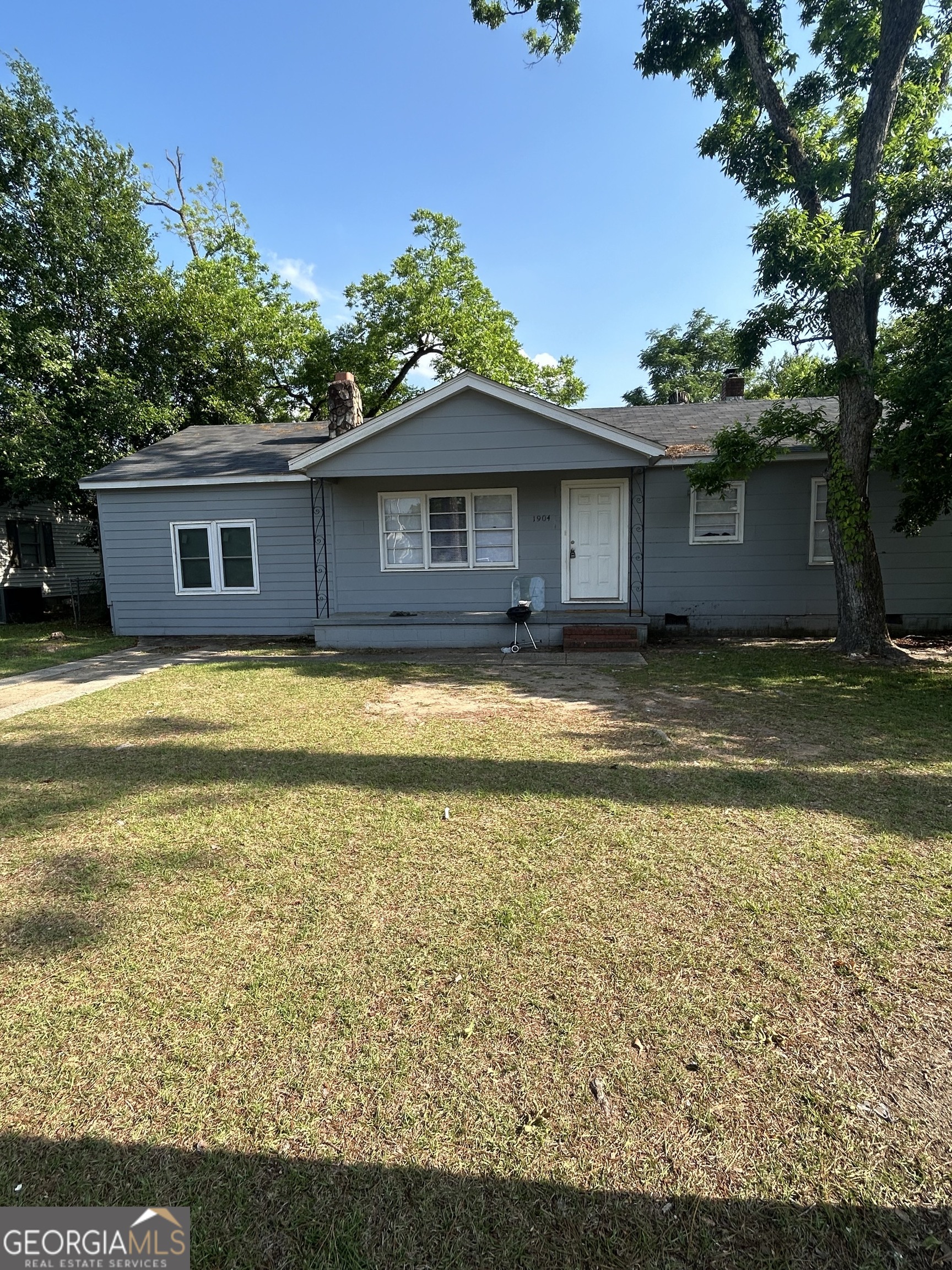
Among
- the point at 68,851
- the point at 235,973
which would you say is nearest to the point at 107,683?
the point at 68,851

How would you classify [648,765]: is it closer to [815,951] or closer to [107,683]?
[815,951]

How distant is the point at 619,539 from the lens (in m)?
11.0

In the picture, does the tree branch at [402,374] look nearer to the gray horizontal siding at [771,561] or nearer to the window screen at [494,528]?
the window screen at [494,528]

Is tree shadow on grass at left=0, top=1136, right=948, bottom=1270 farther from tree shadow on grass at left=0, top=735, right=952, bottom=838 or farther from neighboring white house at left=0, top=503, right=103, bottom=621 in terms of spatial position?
neighboring white house at left=0, top=503, right=103, bottom=621

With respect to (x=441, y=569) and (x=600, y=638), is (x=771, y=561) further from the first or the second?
(x=441, y=569)

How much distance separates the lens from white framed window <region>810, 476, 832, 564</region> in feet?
34.5

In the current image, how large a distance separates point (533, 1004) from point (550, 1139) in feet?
1.67

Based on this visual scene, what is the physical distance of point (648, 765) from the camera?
4598mm

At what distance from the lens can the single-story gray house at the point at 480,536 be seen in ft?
33.0

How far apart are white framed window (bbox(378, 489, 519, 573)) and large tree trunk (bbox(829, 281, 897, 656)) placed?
509 cm

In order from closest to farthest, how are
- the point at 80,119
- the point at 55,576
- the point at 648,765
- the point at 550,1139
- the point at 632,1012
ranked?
the point at 550,1139, the point at 632,1012, the point at 648,765, the point at 80,119, the point at 55,576

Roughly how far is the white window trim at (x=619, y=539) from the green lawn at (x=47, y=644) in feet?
26.6

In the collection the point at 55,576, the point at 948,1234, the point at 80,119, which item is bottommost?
the point at 948,1234

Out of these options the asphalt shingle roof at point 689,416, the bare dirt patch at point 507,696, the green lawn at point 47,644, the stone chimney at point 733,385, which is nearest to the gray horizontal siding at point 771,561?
the asphalt shingle roof at point 689,416
